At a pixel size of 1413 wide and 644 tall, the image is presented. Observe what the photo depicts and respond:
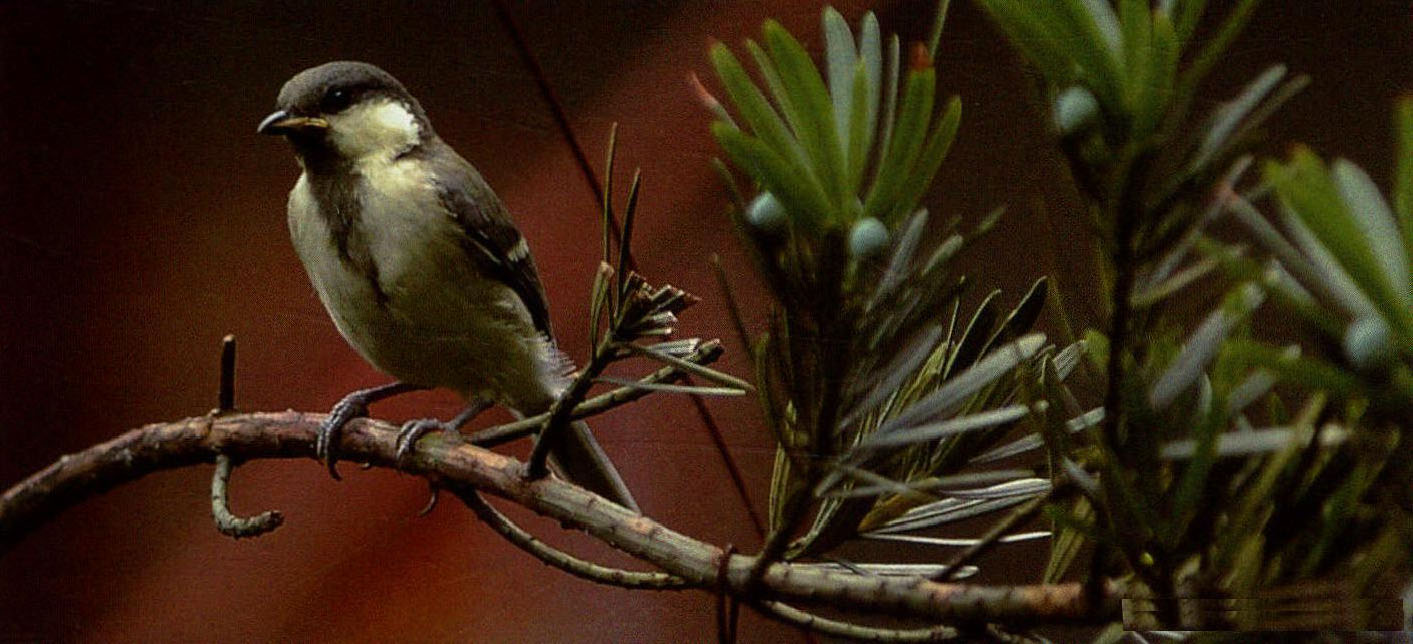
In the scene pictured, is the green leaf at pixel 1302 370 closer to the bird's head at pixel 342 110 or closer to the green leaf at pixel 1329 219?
the green leaf at pixel 1329 219

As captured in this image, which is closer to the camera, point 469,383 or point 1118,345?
point 1118,345

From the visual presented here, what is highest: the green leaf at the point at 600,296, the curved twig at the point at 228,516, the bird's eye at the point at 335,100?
the bird's eye at the point at 335,100

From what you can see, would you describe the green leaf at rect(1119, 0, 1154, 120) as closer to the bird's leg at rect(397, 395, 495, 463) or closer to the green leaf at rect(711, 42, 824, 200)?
the green leaf at rect(711, 42, 824, 200)

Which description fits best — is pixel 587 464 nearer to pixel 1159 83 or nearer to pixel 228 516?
pixel 228 516

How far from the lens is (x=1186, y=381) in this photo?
270 mm

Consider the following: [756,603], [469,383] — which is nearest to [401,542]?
[469,383]

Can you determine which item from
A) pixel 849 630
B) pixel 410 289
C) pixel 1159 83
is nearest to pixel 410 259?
pixel 410 289

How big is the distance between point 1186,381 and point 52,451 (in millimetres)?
417

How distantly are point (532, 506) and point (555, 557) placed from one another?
6cm

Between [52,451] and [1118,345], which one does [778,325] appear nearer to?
[1118,345]

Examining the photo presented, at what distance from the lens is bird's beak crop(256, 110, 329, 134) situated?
478 mm

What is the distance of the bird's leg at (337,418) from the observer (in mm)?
466

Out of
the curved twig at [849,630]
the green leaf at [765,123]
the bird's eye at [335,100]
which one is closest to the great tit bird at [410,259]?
the bird's eye at [335,100]

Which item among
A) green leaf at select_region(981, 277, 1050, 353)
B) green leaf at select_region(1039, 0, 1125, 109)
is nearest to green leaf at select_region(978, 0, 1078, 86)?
green leaf at select_region(1039, 0, 1125, 109)
